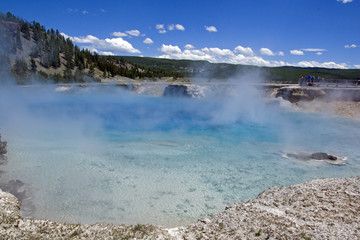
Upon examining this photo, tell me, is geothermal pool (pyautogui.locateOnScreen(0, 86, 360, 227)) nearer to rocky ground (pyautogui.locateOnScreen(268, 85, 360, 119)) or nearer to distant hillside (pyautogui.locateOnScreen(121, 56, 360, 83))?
rocky ground (pyautogui.locateOnScreen(268, 85, 360, 119))

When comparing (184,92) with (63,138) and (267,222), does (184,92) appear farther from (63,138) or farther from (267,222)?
(267,222)

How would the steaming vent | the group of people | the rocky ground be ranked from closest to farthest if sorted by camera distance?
the rocky ground → the group of people → the steaming vent

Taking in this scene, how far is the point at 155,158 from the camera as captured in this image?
10.1m

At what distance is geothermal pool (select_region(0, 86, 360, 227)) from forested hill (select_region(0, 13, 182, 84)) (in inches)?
671

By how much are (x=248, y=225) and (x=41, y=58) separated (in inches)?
1815

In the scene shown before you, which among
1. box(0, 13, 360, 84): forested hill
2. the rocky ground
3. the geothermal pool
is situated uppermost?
box(0, 13, 360, 84): forested hill

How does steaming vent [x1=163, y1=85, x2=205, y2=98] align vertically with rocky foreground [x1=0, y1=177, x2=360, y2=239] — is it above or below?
above

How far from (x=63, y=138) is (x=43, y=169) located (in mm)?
3713

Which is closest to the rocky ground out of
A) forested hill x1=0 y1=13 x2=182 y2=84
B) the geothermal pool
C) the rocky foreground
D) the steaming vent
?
the geothermal pool

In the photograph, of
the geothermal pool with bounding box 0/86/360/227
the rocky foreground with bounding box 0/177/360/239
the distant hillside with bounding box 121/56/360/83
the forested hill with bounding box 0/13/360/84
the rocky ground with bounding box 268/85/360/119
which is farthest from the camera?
the distant hillside with bounding box 121/56/360/83

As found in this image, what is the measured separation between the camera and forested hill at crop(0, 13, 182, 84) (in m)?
34.9

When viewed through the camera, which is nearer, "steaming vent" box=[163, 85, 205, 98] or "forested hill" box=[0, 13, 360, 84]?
"steaming vent" box=[163, 85, 205, 98]

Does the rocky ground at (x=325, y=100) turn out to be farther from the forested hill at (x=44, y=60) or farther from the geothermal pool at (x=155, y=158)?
the forested hill at (x=44, y=60)

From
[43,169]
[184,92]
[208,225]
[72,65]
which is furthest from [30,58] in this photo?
[208,225]
